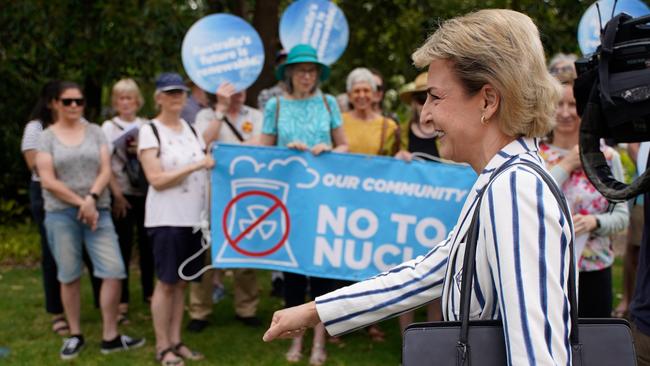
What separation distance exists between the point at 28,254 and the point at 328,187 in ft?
19.9

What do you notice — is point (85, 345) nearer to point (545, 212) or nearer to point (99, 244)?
point (99, 244)

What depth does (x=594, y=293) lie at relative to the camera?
4.21 meters

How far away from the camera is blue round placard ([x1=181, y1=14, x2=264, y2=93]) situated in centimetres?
586

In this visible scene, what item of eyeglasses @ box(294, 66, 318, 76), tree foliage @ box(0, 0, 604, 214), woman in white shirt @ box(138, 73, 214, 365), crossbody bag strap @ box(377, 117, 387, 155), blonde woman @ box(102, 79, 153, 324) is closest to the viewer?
woman in white shirt @ box(138, 73, 214, 365)

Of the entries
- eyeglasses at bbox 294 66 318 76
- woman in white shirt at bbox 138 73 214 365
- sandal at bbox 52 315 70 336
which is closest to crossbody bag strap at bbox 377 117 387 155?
eyeglasses at bbox 294 66 318 76

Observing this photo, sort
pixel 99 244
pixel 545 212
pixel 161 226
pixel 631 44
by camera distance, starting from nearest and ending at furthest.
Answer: pixel 545 212
pixel 631 44
pixel 161 226
pixel 99 244

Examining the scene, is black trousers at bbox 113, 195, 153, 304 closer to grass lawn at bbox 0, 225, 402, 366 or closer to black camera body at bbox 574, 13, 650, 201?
grass lawn at bbox 0, 225, 402, 366

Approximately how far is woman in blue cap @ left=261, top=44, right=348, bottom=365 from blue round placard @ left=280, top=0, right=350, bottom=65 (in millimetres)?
983

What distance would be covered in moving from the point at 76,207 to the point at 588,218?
3.74 meters

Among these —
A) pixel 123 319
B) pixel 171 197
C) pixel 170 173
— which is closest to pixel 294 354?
pixel 171 197

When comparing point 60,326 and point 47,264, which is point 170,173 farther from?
point 60,326

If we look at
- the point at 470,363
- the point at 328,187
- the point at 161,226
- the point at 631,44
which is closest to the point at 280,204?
the point at 328,187

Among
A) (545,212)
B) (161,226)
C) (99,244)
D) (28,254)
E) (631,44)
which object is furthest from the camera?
(28,254)

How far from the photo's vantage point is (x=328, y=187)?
18.0ft
